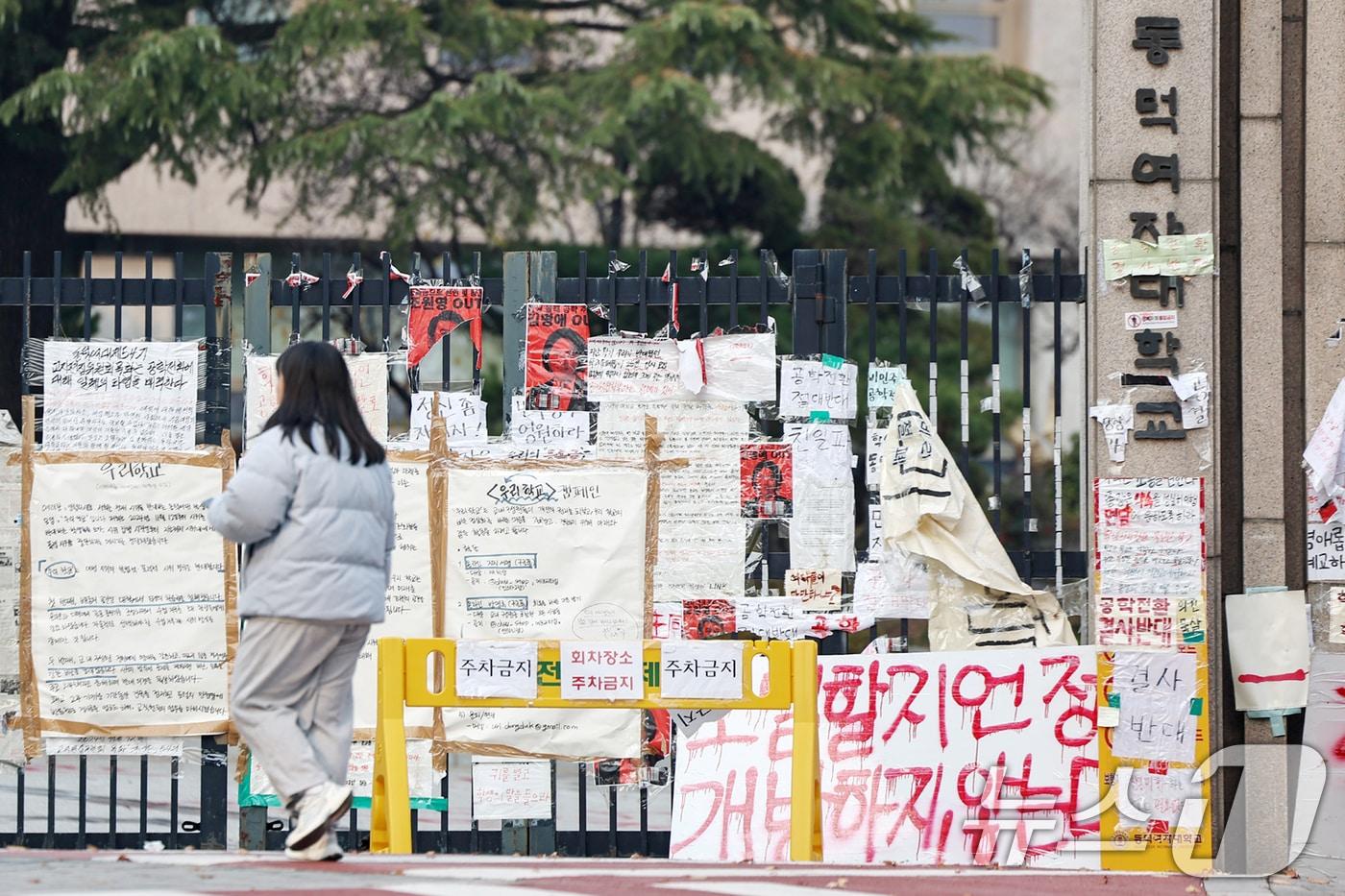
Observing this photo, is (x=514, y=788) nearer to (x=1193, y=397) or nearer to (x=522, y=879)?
(x=522, y=879)

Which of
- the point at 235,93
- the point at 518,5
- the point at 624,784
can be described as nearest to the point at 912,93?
the point at 518,5

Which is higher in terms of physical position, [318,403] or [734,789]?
[318,403]

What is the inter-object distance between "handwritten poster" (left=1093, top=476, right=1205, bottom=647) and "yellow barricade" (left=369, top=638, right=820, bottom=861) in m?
1.55

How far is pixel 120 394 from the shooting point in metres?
6.77

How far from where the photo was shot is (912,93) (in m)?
18.3

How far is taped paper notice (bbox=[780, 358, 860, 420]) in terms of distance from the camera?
6680mm

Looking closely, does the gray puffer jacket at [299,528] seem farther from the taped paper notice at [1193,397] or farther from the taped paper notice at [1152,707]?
the taped paper notice at [1193,397]

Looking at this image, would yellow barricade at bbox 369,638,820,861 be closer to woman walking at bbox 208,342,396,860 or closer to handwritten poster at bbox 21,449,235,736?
woman walking at bbox 208,342,396,860

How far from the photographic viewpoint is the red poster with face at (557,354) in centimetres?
673

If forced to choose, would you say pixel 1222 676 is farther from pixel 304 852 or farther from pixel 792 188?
pixel 792 188

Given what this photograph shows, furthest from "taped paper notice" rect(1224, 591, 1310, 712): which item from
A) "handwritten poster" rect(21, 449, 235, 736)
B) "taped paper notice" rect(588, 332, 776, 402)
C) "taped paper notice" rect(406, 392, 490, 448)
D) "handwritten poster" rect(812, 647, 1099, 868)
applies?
"handwritten poster" rect(21, 449, 235, 736)

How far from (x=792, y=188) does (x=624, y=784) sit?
1462 cm

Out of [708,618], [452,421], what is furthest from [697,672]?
[452,421]

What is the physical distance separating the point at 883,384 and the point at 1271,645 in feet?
6.18
